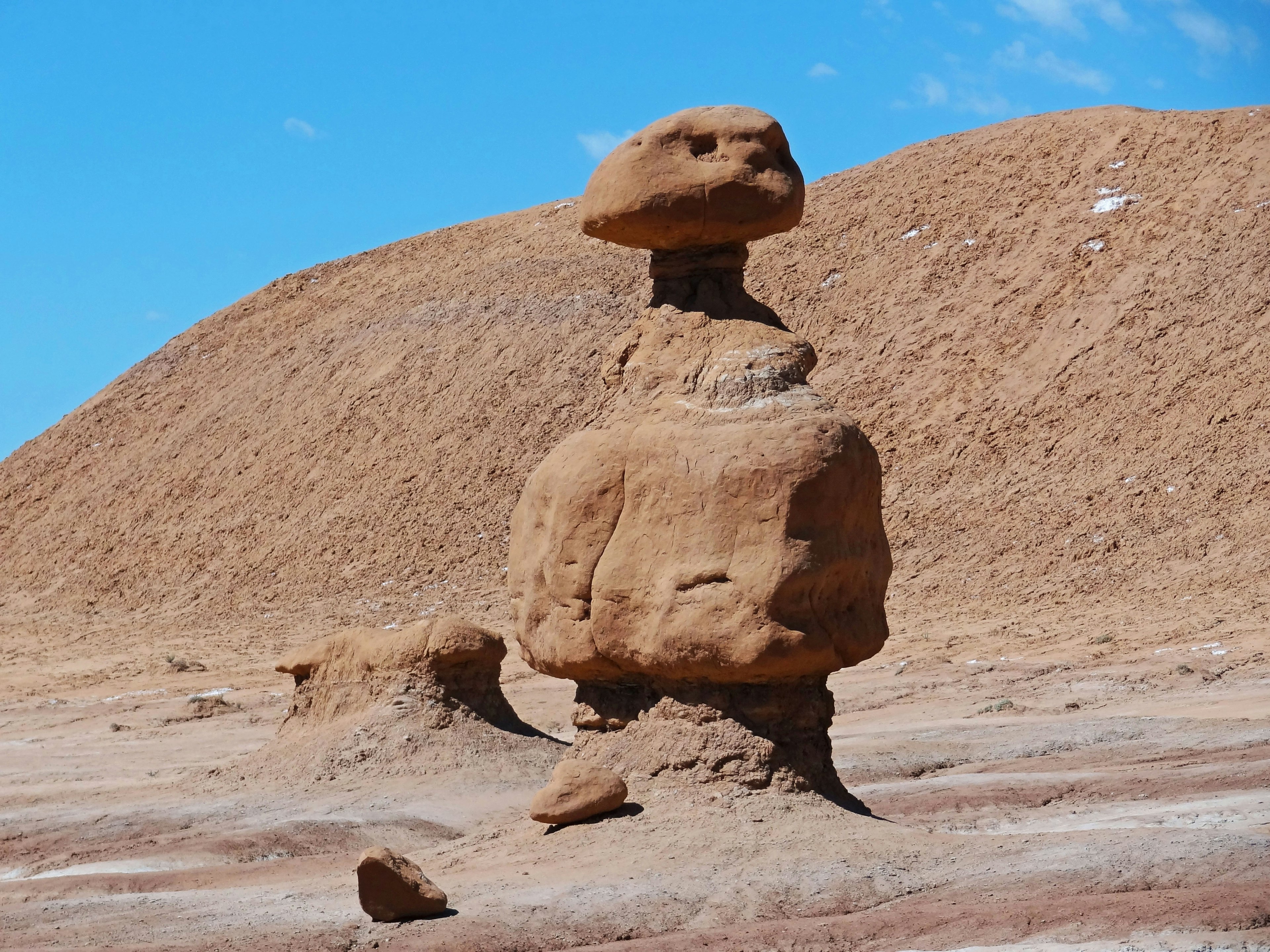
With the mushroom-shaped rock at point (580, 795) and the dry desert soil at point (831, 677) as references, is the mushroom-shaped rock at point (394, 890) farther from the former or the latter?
the mushroom-shaped rock at point (580, 795)

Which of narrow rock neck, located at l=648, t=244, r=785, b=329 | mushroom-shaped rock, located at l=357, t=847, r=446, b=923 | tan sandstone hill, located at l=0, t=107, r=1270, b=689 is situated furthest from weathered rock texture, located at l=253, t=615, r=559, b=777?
tan sandstone hill, located at l=0, t=107, r=1270, b=689

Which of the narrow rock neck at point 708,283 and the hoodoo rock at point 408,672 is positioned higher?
the narrow rock neck at point 708,283

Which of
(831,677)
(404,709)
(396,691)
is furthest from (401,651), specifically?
(831,677)

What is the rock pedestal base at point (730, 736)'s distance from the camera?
8578mm

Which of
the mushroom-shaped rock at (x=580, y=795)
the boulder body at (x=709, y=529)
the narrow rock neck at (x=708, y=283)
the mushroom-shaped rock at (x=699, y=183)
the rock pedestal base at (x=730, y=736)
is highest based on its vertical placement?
the mushroom-shaped rock at (x=699, y=183)

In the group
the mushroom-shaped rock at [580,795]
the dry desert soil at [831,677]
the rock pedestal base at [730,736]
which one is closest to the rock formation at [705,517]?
the rock pedestal base at [730,736]

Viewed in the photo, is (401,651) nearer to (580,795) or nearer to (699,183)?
(580,795)

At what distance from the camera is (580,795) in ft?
27.9

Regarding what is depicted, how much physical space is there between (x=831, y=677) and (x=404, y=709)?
8.45m

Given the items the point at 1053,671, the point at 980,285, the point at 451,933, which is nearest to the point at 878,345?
the point at 980,285

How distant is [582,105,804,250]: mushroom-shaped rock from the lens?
9219 mm

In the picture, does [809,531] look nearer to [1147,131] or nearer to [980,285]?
[980,285]

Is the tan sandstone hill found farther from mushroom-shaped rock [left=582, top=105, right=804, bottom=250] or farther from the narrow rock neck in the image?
mushroom-shaped rock [left=582, top=105, right=804, bottom=250]

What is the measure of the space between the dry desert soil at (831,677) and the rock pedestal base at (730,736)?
128 mm
